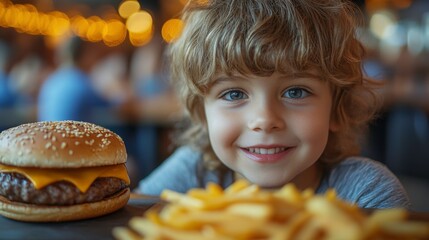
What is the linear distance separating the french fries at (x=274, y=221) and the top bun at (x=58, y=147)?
0.46 meters

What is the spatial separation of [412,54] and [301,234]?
868 cm

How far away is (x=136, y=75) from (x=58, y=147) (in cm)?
753

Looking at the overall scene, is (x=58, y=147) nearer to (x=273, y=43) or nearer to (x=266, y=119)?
(x=266, y=119)

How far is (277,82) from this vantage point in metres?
1.61

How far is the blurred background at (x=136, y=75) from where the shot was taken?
490 cm

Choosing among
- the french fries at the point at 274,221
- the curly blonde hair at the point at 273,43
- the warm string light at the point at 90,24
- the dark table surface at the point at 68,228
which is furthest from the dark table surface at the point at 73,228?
the warm string light at the point at 90,24

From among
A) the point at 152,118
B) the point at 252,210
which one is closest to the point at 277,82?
the point at 252,210

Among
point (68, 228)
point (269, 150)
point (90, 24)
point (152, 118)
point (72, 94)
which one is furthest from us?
point (90, 24)

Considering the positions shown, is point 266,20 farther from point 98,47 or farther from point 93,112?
point 98,47

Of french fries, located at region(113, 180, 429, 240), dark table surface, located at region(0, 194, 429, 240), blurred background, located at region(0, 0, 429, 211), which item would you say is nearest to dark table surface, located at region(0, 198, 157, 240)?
dark table surface, located at region(0, 194, 429, 240)

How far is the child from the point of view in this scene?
1.61m

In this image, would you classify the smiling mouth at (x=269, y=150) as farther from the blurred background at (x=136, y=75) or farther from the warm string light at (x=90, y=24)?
the warm string light at (x=90, y=24)

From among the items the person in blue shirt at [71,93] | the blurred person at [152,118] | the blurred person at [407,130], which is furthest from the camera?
the blurred person at [407,130]

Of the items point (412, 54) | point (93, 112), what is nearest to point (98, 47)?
point (412, 54)
